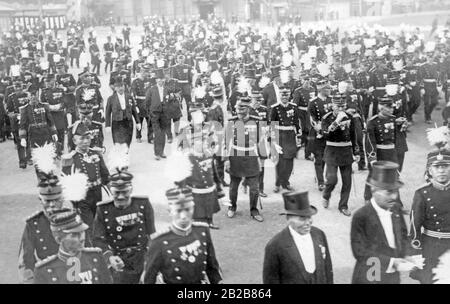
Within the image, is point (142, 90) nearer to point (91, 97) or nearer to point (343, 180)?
point (91, 97)

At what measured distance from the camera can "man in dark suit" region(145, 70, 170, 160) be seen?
1216cm

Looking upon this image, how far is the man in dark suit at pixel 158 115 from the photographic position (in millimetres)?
12156

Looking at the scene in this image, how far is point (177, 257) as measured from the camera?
4.57 meters

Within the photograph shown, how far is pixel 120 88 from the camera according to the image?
37.6 ft

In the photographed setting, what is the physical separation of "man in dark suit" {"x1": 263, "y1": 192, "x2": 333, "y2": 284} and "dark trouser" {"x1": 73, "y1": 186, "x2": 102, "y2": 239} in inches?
117

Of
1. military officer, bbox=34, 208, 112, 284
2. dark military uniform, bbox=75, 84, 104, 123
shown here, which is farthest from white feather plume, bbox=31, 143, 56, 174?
dark military uniform, bbox=75, 84, 104, 123

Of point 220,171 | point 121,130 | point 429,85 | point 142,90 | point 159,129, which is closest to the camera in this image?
point 220,171

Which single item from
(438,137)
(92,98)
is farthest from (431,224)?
(92,98)

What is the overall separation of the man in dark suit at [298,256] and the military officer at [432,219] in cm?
151

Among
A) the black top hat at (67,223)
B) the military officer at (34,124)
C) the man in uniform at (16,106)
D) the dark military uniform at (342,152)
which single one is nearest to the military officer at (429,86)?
the dark military uniform at (342,152)

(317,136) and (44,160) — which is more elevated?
(44,160)

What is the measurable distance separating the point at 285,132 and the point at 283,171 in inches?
28.0
